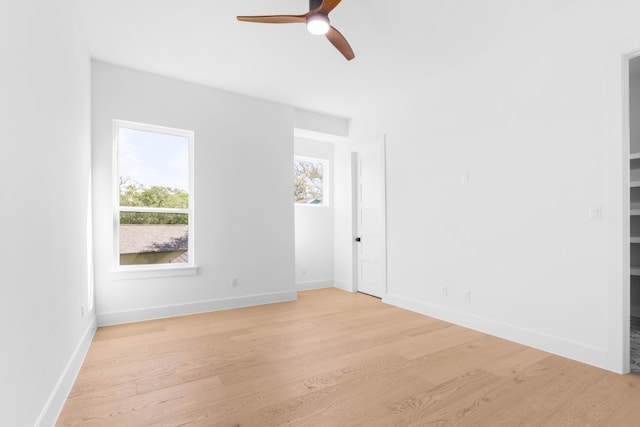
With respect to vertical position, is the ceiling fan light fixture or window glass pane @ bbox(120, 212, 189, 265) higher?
the ceiling fan light fixture

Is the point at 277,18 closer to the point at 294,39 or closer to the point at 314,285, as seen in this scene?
the point at 294,39

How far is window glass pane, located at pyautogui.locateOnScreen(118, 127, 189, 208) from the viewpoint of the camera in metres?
3.87

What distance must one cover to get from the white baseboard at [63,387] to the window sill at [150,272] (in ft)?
2.80

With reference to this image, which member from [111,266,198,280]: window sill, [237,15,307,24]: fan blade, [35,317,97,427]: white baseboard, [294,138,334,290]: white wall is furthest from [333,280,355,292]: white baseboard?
[237,15,307,24]: fan blade

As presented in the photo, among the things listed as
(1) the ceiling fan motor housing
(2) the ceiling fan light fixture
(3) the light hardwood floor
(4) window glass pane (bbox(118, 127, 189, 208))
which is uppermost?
(1) the ceiling fan motor housing

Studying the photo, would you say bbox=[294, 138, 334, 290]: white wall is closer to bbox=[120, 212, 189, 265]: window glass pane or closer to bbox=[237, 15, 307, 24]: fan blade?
bbox=[120, 212, 189, 265]: window glass pane

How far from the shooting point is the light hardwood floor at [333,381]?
1890 mm

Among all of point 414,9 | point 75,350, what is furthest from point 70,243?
point 414,9

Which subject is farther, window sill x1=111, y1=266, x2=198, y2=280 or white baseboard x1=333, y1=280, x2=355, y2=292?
white baseboard x1=333, y1=280, x2=355, y2=292

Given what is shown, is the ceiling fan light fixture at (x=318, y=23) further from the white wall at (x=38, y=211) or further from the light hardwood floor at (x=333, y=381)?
the light hardwood floor at (x=333, y=381)

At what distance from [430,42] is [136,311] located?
4264 millimetres

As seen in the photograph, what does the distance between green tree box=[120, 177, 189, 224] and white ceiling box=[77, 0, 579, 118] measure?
4.48 ft

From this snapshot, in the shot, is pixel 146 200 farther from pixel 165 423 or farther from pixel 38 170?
pixel 165 423

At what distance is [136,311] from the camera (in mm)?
3775
